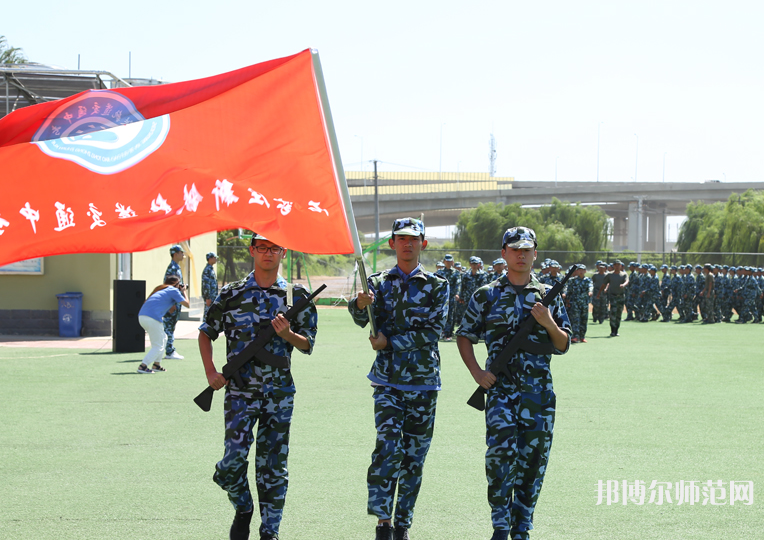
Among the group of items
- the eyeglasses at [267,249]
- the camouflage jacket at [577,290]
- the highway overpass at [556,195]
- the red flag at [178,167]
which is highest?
the highway overpass at [556,195]

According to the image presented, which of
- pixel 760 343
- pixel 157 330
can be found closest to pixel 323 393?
pixel 157 330

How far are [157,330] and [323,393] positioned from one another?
11.7ft

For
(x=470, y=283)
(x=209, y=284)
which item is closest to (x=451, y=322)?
(x=470, y=283)

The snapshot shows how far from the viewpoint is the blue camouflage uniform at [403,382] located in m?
4.83

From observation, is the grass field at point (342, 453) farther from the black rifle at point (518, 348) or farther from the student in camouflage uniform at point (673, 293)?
the student in camouflage uniform at point (673, 293)

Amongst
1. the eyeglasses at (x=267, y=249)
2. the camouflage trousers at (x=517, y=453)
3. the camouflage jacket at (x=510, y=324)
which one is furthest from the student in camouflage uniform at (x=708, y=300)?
the eyeglasses at (x=267, y=249)

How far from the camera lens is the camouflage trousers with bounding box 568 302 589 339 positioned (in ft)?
60.5

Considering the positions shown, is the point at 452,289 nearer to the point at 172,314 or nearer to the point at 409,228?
the point at 172,314

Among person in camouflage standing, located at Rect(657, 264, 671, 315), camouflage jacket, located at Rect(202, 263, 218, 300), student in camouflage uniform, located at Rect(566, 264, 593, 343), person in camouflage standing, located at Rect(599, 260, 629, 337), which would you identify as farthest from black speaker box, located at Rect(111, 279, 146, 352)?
person in camouflage standing, located at Rect(657, 264, 671, 315)

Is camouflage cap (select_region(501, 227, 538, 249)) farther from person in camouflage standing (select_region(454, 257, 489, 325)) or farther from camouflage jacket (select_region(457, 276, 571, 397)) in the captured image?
person in camouflage standing (select_region(454, 257, 489, 325))

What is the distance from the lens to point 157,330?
12.5 meters

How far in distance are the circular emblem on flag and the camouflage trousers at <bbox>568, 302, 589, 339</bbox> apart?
15.1 metres

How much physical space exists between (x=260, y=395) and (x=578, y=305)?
15143 millimetres

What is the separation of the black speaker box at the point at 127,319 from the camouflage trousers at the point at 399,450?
36.6 feet
